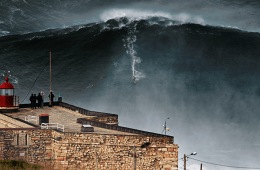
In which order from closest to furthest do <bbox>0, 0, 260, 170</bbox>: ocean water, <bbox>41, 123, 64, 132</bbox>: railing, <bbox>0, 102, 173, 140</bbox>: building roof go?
<bbox>41, 123, 64, 132</bbox>: railing < <bbox>0, 102, 173, 140</bbox>: building roof < <bbox>0, 0, 260, 170</bbox>: ocean water

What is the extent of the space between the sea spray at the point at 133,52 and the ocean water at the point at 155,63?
4.7 inches

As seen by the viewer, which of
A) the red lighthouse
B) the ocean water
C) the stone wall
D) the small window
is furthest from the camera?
the ocean water

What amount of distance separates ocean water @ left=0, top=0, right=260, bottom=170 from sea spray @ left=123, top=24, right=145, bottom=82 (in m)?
0.12

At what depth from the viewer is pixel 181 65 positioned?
3642 inches

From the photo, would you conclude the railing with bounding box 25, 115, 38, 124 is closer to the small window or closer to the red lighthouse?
the red lighthouse

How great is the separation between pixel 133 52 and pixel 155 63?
4716 mm

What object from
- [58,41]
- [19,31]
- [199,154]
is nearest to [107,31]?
[58,41]

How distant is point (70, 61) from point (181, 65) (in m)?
13.6

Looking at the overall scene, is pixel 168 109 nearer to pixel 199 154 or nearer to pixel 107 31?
pixel 199 154

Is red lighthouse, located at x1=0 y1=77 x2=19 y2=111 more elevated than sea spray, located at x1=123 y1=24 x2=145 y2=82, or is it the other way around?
sea spray, located at x1=123 y1=24 x2=145 y2=82

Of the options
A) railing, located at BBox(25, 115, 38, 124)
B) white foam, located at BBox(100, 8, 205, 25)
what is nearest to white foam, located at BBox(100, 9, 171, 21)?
white foam, located at BBox(100, 8, 205, 25)

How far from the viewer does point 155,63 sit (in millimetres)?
92375

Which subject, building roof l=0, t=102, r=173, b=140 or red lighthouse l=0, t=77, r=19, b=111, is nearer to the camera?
building roof l=0, t=102, r=173, b=140

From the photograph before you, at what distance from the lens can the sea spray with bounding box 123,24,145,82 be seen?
87.8 metres
